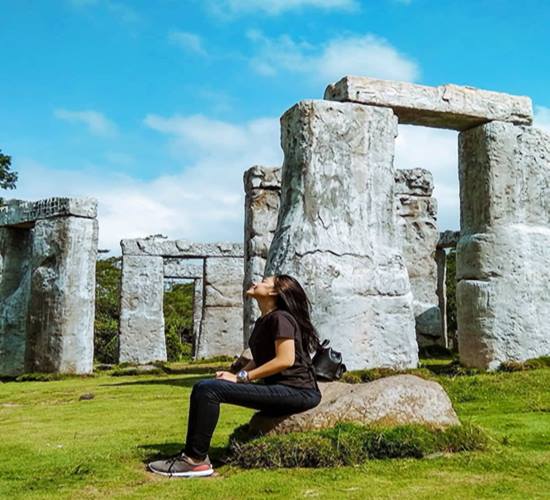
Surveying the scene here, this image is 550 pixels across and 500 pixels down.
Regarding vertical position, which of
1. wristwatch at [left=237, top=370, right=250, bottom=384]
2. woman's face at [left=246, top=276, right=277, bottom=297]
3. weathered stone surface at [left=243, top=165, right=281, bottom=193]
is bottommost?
wristwatch at [left=237, top=370, right=250, bottom=384]

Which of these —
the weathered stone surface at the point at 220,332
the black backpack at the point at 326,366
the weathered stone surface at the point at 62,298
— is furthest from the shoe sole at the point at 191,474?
the weathered stone surface at the point at 220,332

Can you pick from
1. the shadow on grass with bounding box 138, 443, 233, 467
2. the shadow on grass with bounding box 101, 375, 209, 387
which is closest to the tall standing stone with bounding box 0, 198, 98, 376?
the shadow on grass with bounding box 101, 375, 209, 387

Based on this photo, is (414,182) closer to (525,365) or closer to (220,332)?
Answer: (220,332)

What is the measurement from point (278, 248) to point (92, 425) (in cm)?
266

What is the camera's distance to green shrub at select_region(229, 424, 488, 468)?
433 cm

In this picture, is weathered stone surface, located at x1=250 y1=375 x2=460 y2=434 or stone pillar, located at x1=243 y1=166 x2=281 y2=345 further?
stone pillar, located at x1=243 y1=166 x2=281 y2=345

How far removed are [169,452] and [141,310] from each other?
12.6 m

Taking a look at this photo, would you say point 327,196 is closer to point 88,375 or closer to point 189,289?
point 88,375

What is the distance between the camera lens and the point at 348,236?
313 inches

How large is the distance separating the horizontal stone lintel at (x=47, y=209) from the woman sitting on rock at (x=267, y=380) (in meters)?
8.15

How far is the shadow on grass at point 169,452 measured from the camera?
4.73m

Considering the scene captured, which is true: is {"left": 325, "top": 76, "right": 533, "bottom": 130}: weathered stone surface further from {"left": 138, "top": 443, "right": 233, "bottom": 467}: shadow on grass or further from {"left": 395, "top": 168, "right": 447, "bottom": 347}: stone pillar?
{"left": 395, "top": 168, "right": 447, "bottom": 347}: stone pillar

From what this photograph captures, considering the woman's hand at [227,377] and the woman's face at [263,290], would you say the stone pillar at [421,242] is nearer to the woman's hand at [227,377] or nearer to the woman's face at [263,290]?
the woman's face at [263,290]

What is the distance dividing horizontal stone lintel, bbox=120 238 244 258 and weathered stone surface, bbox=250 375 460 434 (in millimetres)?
13224
